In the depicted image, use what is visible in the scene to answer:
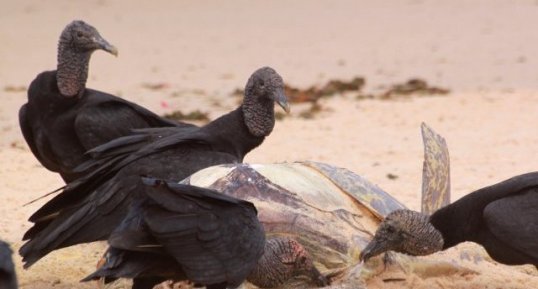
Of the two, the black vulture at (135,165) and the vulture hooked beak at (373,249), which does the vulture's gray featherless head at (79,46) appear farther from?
the vulture hooked beak at (373,249)

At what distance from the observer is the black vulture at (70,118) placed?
20.7 ft

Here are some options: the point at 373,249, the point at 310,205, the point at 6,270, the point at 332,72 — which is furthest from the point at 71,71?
the point at 332,72

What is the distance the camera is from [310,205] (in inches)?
216

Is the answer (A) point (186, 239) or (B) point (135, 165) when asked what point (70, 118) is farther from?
(A) point (186, 239)

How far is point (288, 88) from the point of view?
11.0 metres

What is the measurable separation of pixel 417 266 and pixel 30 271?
180cm

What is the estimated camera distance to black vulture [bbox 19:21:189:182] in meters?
6.32

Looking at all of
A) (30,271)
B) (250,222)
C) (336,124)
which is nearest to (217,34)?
(336,124)

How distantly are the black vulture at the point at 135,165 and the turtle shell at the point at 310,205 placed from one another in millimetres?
202

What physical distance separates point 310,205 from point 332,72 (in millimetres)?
6599

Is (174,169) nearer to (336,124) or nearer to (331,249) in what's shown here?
(331,249)

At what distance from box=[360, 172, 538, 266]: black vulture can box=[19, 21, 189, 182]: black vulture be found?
5.27 feet

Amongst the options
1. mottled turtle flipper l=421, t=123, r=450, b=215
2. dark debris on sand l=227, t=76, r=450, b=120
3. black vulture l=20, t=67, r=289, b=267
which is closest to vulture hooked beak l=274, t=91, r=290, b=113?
black vulture l=20, t=67, r=289, b=267

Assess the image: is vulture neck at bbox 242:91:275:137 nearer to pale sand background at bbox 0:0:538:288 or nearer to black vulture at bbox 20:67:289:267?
black vulture at bbox 20:67:289:267
